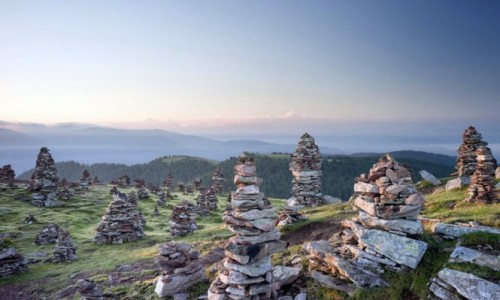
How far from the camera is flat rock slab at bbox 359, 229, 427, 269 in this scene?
560 inches

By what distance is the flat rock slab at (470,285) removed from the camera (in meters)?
11.8

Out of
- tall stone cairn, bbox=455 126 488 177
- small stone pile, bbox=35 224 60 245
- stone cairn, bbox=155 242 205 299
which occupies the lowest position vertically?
small stone pile, bbox=35 224 60 245

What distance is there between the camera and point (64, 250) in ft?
115

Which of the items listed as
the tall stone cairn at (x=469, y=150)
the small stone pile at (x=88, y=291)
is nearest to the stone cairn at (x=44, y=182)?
the small stone pile at (x=88, y=291)

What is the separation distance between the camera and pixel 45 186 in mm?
73562

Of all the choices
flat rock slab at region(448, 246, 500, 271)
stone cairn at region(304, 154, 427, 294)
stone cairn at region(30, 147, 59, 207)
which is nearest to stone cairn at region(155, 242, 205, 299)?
stone cairn at region(304, 154, 427, 294)

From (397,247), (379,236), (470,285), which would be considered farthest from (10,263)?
(470,285)

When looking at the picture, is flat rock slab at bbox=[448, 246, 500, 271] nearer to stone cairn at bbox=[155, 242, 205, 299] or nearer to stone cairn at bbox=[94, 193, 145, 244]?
stone cairn at bbox=[155, 242, 205, 299]

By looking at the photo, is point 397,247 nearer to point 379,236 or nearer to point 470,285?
point 379,236

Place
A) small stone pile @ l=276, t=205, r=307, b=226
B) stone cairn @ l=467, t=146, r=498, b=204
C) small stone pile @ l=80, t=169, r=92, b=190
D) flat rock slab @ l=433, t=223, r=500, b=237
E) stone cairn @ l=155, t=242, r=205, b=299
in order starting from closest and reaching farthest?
flat rock slab @ l=433, t=223, r=500, b=237 < stone cairn @ l=155, t=242, r=205, b=299 < stone cairn @ l=467, t=146, r=498, b=204 < small stone pile @ l=276, t=205, r=307, b=226 < small stone pile @ l=80, t=169, r=92, b=190

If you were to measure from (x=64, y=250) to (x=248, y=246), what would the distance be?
2904 centimetres

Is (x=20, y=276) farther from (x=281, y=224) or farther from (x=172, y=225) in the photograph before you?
(x=281, y=224)

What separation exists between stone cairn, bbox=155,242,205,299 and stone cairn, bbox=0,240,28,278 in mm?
21399

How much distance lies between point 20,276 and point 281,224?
992 inches
